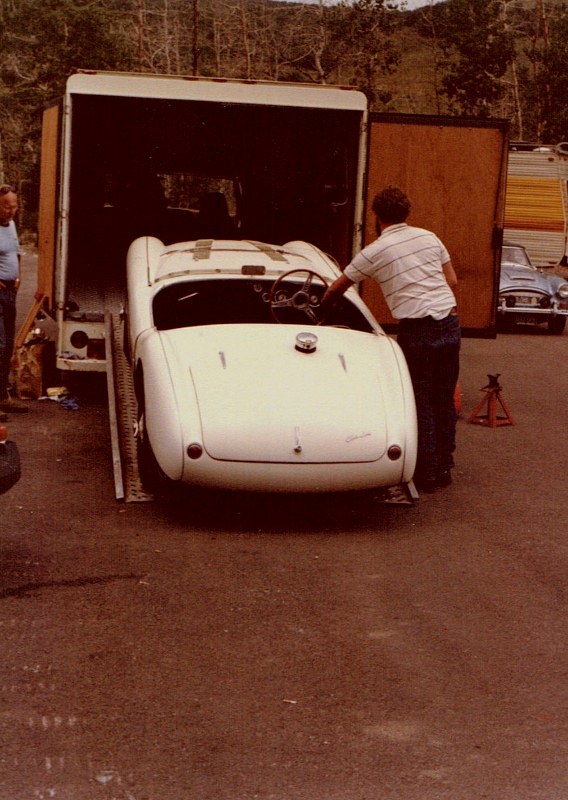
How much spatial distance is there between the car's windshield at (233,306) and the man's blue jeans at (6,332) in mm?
2727

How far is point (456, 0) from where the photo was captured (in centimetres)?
5416

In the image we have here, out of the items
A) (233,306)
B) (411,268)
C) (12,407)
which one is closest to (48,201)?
(12,407)

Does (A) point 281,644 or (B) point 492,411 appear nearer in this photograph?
(A) point 281,644

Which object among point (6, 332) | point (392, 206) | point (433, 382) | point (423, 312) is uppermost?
point (392, 206)

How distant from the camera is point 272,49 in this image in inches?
1997

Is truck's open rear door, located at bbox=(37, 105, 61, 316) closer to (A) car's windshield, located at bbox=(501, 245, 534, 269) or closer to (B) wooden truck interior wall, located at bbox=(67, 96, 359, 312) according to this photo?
(B) wooden truck interior wall, located at bbox=(67, 96, 359, 312)

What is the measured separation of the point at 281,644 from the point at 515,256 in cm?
1789

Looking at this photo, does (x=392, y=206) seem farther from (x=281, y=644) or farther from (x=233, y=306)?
(x=281, y=644)

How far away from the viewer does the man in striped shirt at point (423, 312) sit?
855cm

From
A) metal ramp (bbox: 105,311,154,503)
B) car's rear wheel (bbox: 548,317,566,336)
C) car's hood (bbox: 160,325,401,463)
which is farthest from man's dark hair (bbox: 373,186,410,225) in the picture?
car's rear wheel (bbox: 548,317,566,336)

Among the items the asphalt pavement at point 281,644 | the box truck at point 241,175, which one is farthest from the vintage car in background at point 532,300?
the asphalt pavement at point 281,644

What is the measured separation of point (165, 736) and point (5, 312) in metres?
7.23

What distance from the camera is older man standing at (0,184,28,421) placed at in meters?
10.8

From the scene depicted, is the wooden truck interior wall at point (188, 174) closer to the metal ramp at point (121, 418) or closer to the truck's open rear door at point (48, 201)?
the truck's open rear door at point (48, 201)
